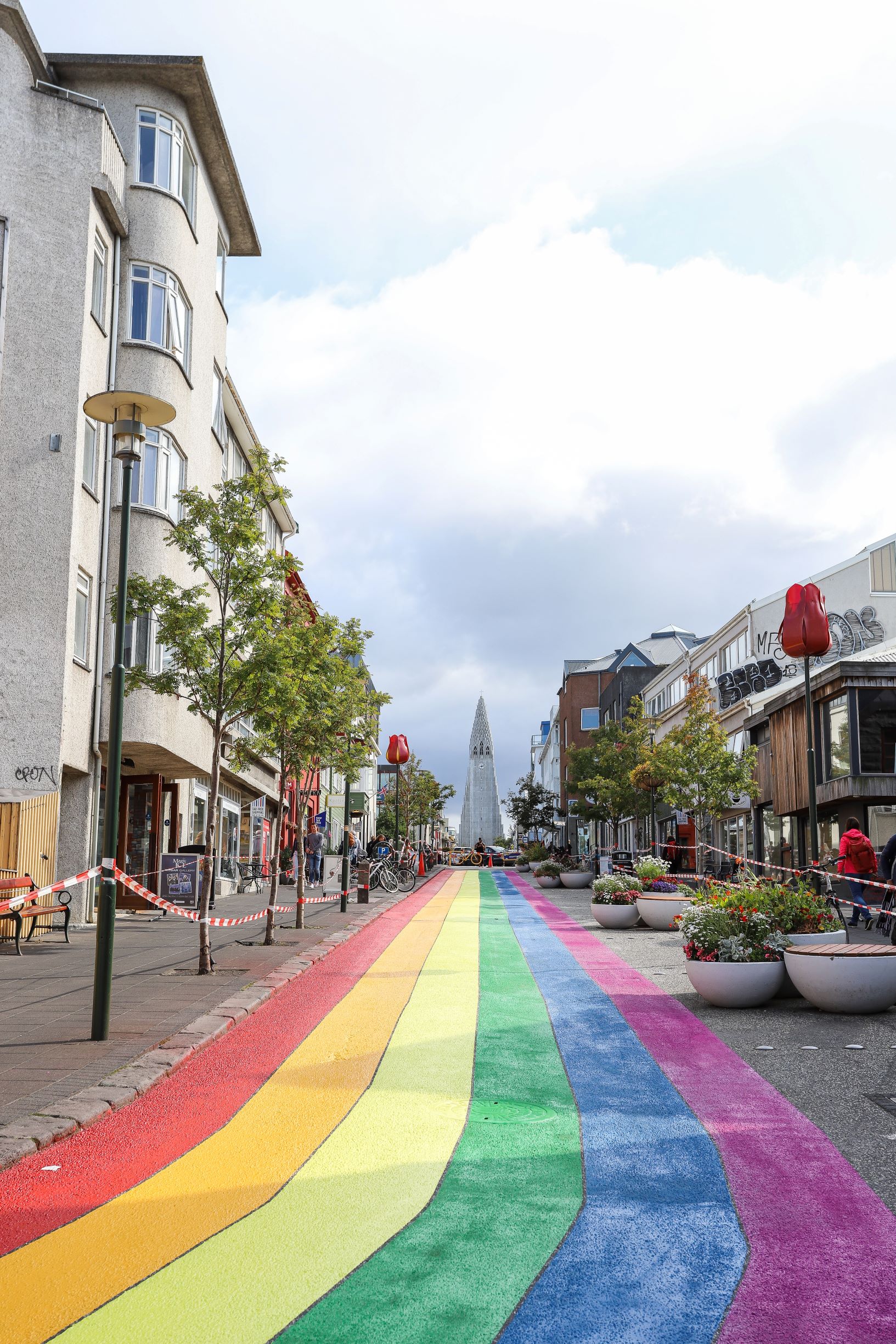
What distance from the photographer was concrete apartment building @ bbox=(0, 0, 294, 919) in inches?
698

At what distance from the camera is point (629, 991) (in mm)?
11211

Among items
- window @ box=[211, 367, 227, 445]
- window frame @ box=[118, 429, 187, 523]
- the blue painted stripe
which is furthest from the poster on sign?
the blue painted stripe

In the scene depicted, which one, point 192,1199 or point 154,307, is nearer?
point 192,1199

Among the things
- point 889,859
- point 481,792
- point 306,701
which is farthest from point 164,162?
point 481,792

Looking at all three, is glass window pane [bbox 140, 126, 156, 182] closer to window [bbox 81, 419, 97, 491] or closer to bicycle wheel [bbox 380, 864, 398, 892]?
window [bbox 81, 419, 97, 491]

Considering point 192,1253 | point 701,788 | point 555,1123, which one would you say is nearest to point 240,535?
point 555,1123

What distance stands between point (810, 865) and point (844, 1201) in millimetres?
12342

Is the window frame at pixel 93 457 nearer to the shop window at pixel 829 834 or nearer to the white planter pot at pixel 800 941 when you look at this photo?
the white planter pot at pixel 800 941

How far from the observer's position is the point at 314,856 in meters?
33.8

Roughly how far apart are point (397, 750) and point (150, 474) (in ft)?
52.7

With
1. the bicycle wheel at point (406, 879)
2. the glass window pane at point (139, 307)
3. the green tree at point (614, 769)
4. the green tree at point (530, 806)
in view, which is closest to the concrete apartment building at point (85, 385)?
the glass window pane at point (139, 307)

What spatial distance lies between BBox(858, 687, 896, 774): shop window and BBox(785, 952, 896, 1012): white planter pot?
20322 mm

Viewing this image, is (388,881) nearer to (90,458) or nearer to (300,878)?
(300,878)

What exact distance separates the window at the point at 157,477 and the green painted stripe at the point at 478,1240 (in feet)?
53.1
